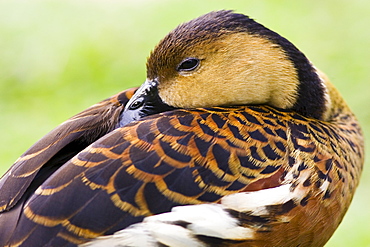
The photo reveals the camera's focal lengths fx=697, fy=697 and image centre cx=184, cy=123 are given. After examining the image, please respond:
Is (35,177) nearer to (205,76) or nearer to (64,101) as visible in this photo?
→ (205,76)

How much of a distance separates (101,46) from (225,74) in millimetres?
2755

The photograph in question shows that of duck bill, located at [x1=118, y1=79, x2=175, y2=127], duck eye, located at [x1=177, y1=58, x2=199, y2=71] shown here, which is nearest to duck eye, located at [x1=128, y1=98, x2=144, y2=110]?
duck bill, located at [x1=118, y1=79, x2=175, y2=127]

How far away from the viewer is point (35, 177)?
223 cm

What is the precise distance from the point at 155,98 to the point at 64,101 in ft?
7.74

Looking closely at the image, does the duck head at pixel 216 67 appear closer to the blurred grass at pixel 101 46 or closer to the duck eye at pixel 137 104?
the duck eye at pixel 137 104

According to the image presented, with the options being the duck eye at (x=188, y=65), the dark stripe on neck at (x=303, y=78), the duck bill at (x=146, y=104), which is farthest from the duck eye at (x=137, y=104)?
the dark stripe on neck at (x=303, y=78)

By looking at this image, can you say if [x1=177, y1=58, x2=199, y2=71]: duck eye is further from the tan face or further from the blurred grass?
the blurred grass

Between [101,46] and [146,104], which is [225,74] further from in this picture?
[101,46]

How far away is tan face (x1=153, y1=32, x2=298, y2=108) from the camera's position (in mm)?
2457

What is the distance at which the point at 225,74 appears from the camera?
2.47 metres

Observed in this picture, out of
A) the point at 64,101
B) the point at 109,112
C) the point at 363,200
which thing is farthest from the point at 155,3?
the point at 109,112

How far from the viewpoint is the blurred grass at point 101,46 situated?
466 cm

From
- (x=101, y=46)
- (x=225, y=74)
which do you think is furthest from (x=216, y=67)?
(x=101, y=46)

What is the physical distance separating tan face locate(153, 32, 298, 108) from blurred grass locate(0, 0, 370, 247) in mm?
2057
